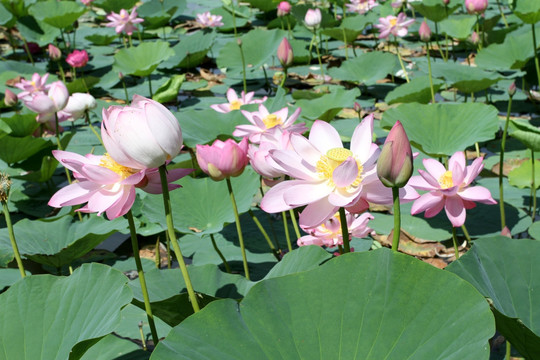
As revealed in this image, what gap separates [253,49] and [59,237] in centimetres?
232

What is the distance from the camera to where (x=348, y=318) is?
2.36 feet

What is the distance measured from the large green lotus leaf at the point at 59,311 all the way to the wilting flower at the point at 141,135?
9.3 inches

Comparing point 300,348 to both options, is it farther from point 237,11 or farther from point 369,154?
point 237,11

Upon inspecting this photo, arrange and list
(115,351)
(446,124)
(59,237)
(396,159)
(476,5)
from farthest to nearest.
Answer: (476,5) → (446,124) → (59,237) → (115,351) → (396,159)

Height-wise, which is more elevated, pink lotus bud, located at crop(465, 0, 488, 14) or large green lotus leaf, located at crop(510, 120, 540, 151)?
large green lotus leaf, located at crop(510, 120, 540, 151)

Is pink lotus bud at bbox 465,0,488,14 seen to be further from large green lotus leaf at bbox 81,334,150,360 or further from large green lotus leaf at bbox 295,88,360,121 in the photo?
large green lotus leaf at bbox 81,334,150,360

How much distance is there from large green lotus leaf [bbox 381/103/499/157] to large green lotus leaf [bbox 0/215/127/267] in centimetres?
109

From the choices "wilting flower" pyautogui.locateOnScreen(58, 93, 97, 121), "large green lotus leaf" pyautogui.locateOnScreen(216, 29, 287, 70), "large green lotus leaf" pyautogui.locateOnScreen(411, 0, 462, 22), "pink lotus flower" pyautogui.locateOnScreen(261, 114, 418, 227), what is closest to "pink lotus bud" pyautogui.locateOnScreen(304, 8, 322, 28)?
"large green lotus leaf" pyautogui.locateOnScreen(216, 29, 287, 70)

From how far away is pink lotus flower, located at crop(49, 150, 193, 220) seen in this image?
810mm

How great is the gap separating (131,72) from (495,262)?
2.90 m

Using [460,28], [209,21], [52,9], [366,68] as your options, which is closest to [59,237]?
[366,68]

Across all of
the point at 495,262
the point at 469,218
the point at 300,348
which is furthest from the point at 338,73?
the point at 300,348

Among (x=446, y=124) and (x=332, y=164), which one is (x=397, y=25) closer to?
(x=446, y=124)

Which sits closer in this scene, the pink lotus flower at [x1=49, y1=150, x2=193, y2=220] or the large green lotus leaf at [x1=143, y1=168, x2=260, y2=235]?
the pink lotus flower at [x1=49, y1=150, x2=193, y2=220]
